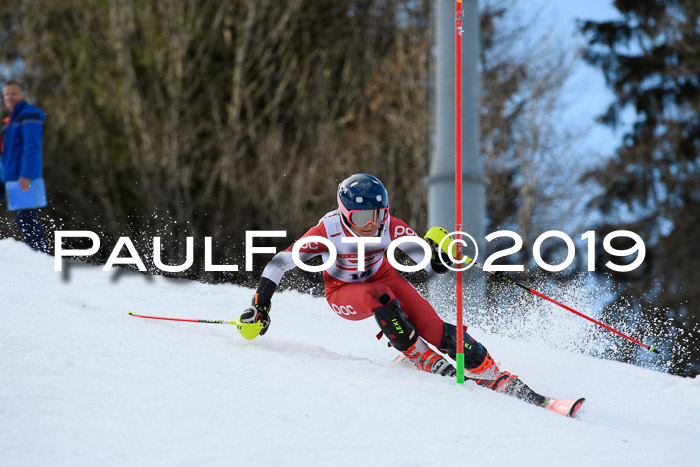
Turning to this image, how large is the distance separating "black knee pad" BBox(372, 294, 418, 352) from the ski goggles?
1.52 feet

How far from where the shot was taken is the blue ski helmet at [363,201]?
4434 mm

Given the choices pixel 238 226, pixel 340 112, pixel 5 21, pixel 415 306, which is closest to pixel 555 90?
pixel 340 112

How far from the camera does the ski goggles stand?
446cm

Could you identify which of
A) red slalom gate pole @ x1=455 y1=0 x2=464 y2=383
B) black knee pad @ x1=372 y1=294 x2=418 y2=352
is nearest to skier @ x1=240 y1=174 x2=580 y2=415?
black knee pad @ x1=372 y1=294 x2=418 y2=352

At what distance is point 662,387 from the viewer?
209 inches

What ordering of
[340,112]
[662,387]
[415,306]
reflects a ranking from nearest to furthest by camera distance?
[415,306], [662,387], [340,112]

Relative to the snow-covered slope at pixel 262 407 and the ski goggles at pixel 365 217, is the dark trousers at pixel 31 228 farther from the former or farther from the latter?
the ski goggles at pixel 365 217

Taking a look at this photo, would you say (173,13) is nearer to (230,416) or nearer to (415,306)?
(415,306)

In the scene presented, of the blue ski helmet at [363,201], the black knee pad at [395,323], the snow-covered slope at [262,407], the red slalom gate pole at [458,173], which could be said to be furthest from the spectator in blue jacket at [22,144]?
the red slalom gate pole at [458,173]

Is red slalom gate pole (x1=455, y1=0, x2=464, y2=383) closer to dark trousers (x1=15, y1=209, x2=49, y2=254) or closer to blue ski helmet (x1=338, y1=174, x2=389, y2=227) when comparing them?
blue ski helmet (x1=338, y1=174, x2=389, y2=227)

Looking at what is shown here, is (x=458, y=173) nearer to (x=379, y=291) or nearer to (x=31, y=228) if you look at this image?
(x=379, y=291)

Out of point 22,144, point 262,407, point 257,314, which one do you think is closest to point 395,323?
point 257,314

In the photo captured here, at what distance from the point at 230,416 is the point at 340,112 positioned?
1764 centimetres

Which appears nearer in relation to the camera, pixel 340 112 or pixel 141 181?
pixel 141 181
